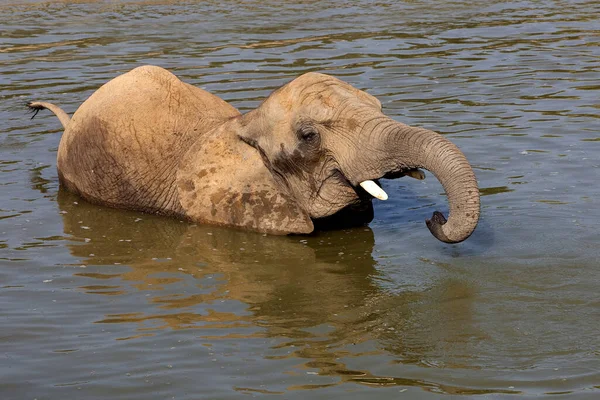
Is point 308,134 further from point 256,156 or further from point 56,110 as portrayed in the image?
point 56,110

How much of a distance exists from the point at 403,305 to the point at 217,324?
1200 millimetres

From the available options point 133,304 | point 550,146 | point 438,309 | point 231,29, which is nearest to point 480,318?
point 438,309

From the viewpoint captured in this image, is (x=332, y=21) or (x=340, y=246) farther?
(x=332, y=21)

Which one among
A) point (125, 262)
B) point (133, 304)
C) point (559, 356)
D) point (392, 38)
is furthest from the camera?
point (392, 38)

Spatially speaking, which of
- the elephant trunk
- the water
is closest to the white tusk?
the elephant trunk

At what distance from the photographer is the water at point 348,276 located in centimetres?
645

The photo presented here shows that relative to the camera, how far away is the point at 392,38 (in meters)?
17.8

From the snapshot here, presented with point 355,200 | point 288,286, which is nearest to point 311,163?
point 355,200

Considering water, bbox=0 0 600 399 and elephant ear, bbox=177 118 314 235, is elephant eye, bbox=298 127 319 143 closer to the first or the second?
elephant ear, bbox=177 118 314 235

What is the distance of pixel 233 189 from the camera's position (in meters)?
9.33

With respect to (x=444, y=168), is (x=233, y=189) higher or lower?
lower

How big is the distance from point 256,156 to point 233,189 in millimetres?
334

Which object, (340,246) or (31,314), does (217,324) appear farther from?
(340,246)

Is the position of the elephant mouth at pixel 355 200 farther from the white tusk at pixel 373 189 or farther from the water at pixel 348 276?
the water at pixel 348 276
